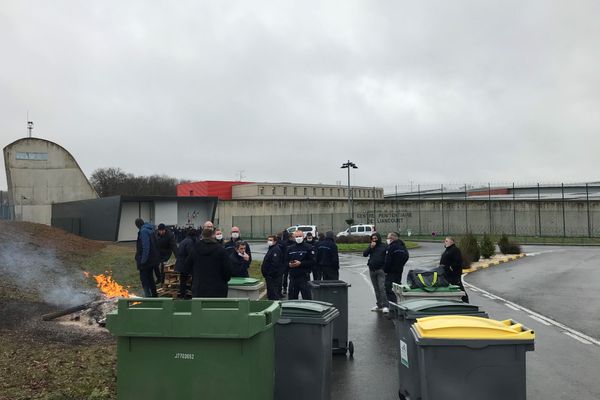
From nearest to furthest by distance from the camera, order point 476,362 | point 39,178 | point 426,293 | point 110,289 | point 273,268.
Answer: point 476,362
point 426,293
point 273,268
point 110,289
point 39,178

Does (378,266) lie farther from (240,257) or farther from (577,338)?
(577,338)

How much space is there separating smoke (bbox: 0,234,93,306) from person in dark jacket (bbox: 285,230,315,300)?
503cm

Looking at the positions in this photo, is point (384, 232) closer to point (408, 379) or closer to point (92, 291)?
point (92, 291)

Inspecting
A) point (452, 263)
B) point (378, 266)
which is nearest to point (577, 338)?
point (452, 263)

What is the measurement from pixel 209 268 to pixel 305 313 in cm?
206

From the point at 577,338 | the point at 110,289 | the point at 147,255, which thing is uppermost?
the point at 147,255

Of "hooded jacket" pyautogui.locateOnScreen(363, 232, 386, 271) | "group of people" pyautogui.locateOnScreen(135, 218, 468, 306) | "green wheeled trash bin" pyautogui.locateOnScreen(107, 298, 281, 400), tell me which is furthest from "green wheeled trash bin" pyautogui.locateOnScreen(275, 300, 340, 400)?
"hooded jacket" pyautogui.locateOnScreen(363, 232, 386, 271)

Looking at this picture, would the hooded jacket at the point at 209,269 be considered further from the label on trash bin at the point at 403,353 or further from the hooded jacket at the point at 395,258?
the hooded jacket at the point at 395,258

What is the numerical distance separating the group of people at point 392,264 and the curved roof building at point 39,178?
39.3 meters

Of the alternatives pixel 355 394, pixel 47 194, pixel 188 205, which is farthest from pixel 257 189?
pixel 355 394

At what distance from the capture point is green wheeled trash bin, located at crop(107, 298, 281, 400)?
4.07 meters

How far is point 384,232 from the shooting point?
53.6 m

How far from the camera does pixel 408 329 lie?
519 centimetres

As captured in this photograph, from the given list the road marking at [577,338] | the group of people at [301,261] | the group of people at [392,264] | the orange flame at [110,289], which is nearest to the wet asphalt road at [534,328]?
the road marking at [577,338]
